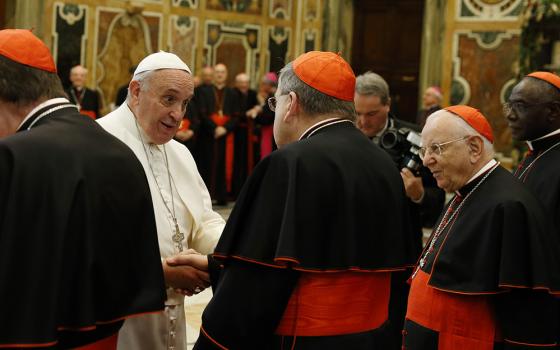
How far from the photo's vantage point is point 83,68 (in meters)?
12.0

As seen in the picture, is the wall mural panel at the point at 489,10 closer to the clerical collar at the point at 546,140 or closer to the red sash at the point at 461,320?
the clerical collar at the point at 546,140

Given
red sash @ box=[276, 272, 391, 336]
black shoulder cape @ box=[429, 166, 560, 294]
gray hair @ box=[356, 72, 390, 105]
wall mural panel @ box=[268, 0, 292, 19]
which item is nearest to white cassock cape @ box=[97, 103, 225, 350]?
red sash @ box=[276, 272, 391, 336]

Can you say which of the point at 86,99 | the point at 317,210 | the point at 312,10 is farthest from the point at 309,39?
the point at 317,210

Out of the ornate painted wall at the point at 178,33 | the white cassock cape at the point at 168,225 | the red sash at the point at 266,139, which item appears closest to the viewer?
the white cassock cape at the point at 168,225

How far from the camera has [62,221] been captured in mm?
2320

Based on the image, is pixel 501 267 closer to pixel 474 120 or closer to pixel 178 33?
pixel 474 120

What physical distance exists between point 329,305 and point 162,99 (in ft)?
3.97

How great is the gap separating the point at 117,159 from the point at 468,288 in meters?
1.51

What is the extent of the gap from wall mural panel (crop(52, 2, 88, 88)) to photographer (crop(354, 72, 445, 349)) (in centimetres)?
816

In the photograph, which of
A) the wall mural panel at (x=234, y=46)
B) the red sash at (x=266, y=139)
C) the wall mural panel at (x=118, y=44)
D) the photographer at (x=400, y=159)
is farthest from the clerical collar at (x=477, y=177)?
the wall mural panel at (x=234, y=46)

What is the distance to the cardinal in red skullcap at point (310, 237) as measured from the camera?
2.71m

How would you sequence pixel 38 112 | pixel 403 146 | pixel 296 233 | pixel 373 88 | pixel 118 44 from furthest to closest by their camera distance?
pixel 118 44, pixel 373 88, pixel 403 146, pixel 296 233, pixel 38 112

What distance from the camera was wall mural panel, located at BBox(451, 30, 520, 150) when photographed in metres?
12.6

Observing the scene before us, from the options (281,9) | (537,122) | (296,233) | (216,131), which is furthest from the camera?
(281,9)
